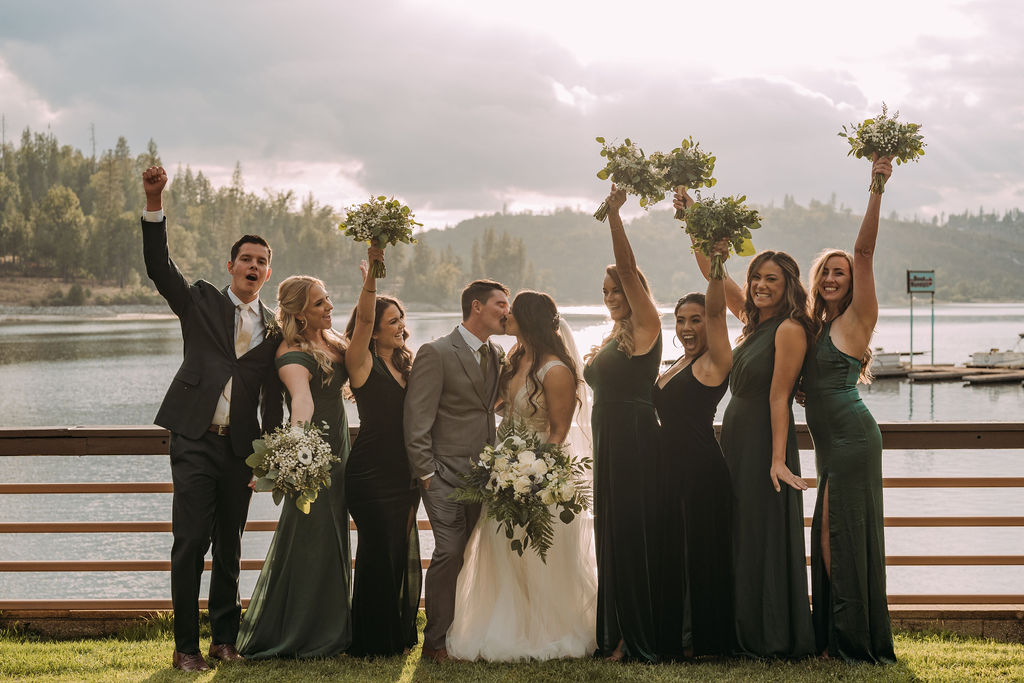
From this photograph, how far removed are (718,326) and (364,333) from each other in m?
1.92

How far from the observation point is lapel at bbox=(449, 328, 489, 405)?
16.2 feet

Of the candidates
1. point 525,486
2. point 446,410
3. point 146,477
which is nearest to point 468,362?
point 446,410

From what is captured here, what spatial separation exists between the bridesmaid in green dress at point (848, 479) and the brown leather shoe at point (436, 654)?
6.80 ft

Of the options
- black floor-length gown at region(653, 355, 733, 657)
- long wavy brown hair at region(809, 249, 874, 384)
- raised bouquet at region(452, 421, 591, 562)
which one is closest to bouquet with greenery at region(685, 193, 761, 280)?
long wavy brown hair at region(809, 249, 874, 384)

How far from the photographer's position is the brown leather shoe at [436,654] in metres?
4.89

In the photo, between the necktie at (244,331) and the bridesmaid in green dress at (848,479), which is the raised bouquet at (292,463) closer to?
the necktie at (244,331)

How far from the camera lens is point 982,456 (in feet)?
94.3

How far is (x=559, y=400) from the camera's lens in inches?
197

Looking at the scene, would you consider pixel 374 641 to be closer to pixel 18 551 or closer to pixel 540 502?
pixel 540 502

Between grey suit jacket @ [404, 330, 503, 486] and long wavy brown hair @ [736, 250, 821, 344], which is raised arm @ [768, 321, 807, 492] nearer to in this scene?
long wavy brown hair @ [736, 250, 821, 344]

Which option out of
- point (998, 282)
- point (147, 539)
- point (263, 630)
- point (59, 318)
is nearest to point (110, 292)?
point (59, 318)

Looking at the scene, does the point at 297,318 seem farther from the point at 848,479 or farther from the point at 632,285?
the point at 848,479

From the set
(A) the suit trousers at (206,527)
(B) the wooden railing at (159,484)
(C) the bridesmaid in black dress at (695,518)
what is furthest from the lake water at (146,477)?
(A) the suit trousers at (206,527)

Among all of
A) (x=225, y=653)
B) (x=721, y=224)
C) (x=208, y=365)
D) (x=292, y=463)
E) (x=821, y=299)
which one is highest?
(x=721, y=224)
